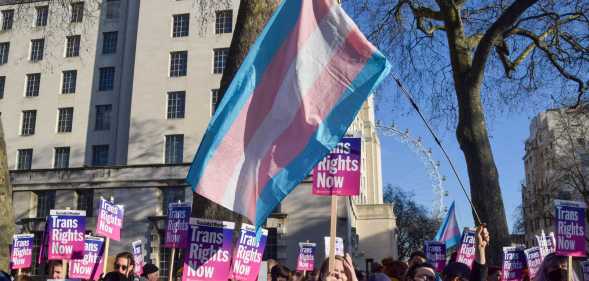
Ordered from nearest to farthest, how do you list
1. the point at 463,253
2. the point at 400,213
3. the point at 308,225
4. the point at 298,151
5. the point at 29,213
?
the point at 298,151 → the point at 463,253 → the point at 308,225 → the point at 29,213 → the point at 400,213

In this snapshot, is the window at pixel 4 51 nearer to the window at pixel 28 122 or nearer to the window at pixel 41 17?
the window at pixel 41 17

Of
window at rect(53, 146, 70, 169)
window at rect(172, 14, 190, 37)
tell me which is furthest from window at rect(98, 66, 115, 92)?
window at rect(172, 14, 190, 37)

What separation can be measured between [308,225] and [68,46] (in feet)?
69.9

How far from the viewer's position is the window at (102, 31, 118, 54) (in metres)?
42.2

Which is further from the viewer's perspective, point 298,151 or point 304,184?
point 304,184

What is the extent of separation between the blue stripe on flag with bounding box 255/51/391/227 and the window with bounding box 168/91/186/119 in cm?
3434

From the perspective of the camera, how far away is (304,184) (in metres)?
34.4

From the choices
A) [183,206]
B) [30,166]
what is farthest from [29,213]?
[183,206]

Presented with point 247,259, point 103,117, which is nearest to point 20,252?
point 247,259

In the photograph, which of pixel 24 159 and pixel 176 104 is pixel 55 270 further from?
pixel 24 159

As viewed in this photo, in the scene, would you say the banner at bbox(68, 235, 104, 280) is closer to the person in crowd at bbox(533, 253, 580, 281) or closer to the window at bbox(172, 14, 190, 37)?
the person in crowd at bbox(533, 253, 580, 281)

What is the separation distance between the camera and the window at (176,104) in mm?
38591

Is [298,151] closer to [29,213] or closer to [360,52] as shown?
[360,52]

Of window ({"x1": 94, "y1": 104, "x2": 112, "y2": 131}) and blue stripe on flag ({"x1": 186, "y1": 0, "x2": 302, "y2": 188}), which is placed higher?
window ({"x1": 94, "y1": 104, "x2": 112, "y2": 131})
